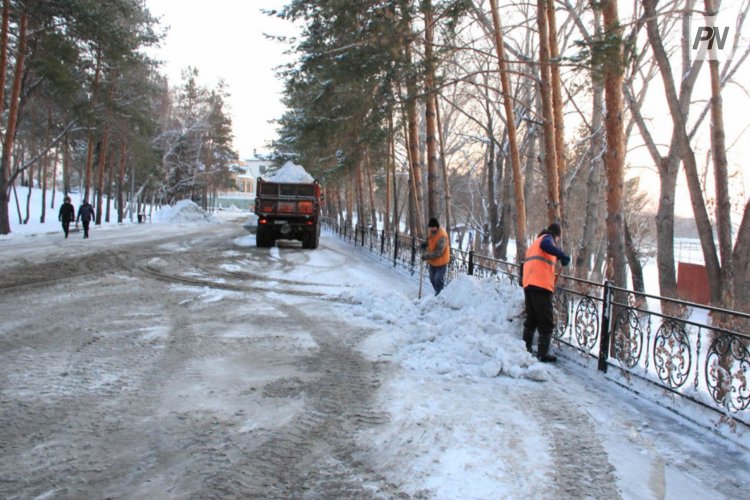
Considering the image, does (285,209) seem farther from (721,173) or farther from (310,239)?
(721,173)

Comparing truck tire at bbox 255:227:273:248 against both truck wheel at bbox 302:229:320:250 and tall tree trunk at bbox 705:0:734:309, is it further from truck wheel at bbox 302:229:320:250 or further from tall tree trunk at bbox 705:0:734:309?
tall tree trunk at bbox 705:0:734:309

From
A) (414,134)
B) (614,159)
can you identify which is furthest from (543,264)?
(414,134)

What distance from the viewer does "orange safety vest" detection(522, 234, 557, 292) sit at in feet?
21.4

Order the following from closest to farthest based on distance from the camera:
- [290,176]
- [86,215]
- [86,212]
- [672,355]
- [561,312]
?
[672,355] < [561,312] < [86,215] < [86,212] < [290,176]

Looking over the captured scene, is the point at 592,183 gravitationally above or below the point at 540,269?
above

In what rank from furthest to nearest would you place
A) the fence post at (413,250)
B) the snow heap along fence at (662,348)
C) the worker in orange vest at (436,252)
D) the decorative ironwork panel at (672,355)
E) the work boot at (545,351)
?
1. the fence post at (413,250)
2. the worker in orange vest at (436,252)
3. the work boot at (545,351)
4. the decorative ironwork panel at (672,355)
5. the snow heap along fence at (662,348)

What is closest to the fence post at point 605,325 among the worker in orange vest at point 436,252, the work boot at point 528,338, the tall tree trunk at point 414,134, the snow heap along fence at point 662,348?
the snow heap along fence at point 662,348

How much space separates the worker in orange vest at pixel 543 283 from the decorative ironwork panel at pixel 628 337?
0.77 metres

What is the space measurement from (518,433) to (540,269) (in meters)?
2.78

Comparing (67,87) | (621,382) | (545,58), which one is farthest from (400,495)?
(67,87)

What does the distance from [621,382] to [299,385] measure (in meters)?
3.56

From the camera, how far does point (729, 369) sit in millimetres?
4574

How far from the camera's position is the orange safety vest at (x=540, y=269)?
652 centimetres

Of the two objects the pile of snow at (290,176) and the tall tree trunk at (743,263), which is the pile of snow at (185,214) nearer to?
the pile of snow at (290,176)
